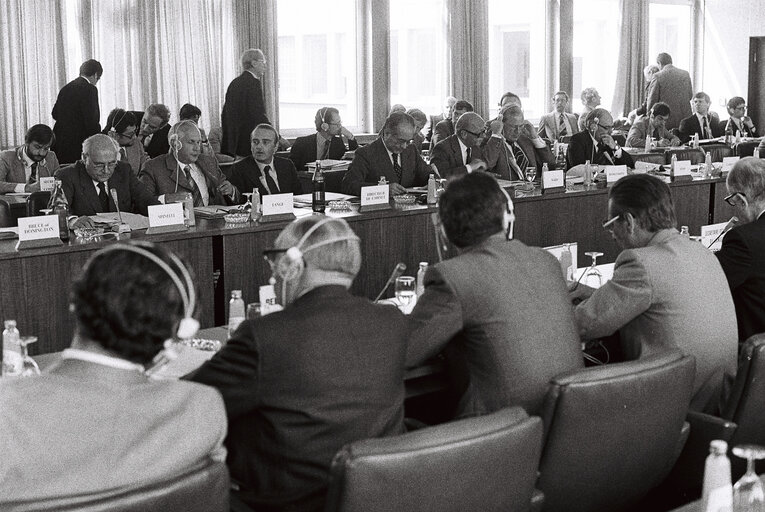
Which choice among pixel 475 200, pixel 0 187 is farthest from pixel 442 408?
pixel 0 187

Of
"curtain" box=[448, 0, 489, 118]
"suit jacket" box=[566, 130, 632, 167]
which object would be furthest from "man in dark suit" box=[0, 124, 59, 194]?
"curtain" box=[448, 0, 489, 118]

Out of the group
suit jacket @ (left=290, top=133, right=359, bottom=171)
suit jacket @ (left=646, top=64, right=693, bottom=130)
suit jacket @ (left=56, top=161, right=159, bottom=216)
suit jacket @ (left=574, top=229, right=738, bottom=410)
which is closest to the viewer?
suit jacket @ (left=574, top=229, right=738, bottom=410)

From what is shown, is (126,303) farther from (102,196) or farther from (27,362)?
(102,196)

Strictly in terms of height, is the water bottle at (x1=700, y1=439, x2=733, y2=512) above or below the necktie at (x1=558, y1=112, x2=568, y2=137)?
below

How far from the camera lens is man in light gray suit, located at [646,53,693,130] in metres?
12.0

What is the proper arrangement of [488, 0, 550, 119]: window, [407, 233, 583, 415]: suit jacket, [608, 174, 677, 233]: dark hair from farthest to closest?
[488, 0, 550, 119]: window, [608, 174, 677, 233]: dark hair, [407, 233, 583, 415]: suit jacket

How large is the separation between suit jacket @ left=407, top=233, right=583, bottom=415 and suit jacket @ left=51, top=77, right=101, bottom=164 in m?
6.33

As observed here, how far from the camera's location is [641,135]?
10.2 metres

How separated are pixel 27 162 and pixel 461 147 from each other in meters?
2.90

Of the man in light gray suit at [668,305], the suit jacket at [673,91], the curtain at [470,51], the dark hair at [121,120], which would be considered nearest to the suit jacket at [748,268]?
the man in light gray suit at [668,305]

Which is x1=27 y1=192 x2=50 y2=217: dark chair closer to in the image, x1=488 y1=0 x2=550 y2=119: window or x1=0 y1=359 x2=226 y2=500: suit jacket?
x1=0 y1=359 x2=226 y2=500: suit jacket

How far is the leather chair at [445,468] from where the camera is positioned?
5.57 feet

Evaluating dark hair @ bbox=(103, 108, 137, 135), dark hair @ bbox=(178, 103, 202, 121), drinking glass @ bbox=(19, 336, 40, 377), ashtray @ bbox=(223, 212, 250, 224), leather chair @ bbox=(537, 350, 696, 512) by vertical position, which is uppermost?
dark hair @ bbox=(178, 103, 202, 121)

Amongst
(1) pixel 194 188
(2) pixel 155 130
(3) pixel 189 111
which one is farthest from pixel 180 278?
(3) pixel 189 111
